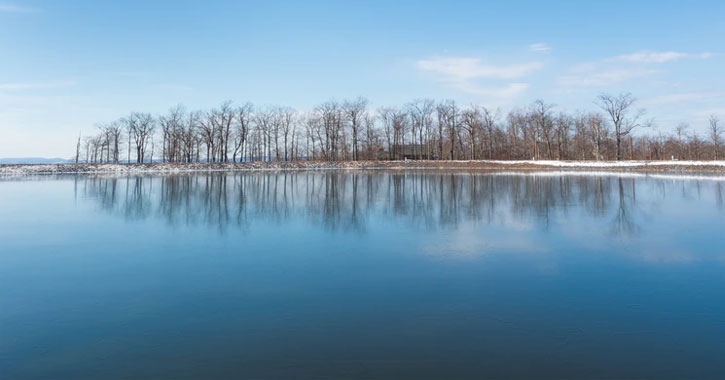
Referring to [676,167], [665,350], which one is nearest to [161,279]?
[665,350]

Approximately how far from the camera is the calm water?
398 cm

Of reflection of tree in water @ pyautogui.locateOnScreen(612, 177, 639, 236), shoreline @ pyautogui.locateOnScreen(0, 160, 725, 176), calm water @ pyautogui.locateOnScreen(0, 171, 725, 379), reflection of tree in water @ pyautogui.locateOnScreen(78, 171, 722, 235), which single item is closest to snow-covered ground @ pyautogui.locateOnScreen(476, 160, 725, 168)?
shoreline @ pyautogui.locateOnScreen(0, 160, 725, 176)

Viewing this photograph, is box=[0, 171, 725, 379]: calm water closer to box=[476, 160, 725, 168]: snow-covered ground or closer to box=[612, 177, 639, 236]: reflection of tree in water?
box=[612, 177, 639, 236]: reflection of tree in water

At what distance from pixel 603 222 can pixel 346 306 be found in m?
9.50

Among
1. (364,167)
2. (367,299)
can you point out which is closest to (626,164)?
(364,167)

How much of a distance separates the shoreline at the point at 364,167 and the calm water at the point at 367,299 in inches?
1406

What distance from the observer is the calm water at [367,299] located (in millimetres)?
3980

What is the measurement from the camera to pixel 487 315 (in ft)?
16.6

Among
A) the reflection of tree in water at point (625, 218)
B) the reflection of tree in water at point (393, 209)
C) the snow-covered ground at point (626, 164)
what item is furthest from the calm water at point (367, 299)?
the snow-covered ground at point (626, 164)

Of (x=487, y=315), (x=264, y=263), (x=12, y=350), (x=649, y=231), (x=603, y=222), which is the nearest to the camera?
(x=12, y=350)

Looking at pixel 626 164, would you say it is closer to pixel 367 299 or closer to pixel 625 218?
pixel 625 218

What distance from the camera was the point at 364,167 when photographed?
59.4m

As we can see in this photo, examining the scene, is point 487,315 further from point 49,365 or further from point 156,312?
point 49,365

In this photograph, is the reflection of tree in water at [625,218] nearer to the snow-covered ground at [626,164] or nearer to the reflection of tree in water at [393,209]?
the reflection of tree in water at [393,209]
